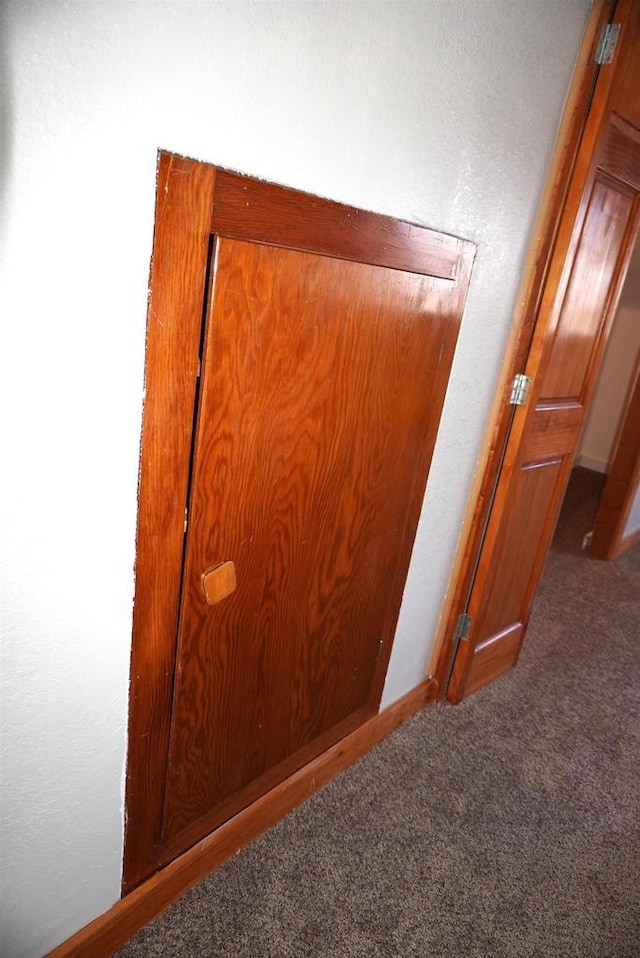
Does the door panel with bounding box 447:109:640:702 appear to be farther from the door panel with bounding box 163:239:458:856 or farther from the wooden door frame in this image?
the door panel with bounding box 163:239:458:856

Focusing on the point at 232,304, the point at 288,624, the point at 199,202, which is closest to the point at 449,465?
the point at 288,624

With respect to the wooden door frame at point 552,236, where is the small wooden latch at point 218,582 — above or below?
below

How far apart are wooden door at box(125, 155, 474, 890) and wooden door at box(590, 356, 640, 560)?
2302 millimetres

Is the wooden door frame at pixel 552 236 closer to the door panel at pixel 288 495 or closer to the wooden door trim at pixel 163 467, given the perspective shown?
the door panel at pixel 288 495

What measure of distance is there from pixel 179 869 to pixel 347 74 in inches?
69.3

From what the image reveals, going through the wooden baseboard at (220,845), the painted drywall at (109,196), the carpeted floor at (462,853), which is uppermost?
the painted drywall at (109,196)

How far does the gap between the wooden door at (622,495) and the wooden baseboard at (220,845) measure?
213 centimetres

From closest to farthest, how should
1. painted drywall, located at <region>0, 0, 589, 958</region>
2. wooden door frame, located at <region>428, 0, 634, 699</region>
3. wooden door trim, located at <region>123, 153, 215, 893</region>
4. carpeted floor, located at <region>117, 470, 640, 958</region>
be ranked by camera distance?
painted drywall, located at <region>0, 0, 589, 958</region> → wooden door trim, located at <region>123, 153, 215, 893</region> → carpeted floor, located at <region>117, 470, 640, 958</region> → wooden door frame, located at <region>428, 0, 634, 699</region>

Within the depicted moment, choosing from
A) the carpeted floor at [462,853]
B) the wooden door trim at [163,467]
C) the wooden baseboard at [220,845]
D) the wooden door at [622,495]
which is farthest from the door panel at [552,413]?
the wooden door at [622,495]

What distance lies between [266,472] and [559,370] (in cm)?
122

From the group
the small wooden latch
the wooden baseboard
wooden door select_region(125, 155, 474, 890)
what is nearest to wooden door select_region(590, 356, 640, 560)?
the wooden baseboard

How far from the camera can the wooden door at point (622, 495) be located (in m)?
3.42

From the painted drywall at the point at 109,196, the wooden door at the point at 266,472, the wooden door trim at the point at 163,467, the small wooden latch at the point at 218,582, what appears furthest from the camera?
the small wooden latch at the point at 218,582

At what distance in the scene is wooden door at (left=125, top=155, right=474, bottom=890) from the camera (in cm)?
101
